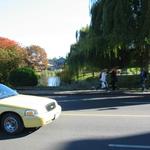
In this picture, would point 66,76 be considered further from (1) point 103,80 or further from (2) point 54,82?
(1) point 103,80

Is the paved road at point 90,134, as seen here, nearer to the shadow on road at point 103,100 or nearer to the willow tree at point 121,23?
the shadow on road at point 103,100

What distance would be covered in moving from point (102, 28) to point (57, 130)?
56.5ft

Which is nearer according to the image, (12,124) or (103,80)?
(12,124)

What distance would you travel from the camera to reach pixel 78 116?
15.4 metres

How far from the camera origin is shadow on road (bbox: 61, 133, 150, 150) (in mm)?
10133

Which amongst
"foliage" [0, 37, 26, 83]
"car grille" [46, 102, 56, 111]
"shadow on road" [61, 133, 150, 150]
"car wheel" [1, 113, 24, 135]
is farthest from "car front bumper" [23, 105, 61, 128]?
"foliage" [0, 37, 26, 83]

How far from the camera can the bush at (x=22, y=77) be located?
3322 centimetres

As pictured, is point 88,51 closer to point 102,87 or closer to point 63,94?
point 102,87

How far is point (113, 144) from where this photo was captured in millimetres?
10430

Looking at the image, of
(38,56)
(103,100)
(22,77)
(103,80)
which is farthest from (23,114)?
(38,56)

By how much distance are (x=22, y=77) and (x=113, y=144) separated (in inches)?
924

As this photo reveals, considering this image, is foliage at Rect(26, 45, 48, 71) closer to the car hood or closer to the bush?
the bush

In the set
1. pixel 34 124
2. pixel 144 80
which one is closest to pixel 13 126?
pixel 34 124

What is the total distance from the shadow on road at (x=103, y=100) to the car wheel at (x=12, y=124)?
19.5 feet
